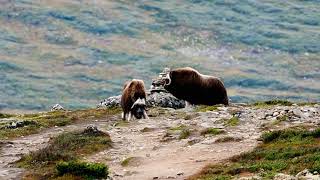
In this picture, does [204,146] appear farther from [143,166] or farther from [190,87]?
[190,87]

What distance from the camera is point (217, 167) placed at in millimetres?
25125

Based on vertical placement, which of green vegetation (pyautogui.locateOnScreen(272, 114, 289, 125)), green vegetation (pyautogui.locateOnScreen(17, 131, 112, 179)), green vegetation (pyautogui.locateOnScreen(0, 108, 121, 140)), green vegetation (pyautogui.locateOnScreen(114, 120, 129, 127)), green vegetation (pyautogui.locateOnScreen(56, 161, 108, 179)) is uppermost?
green vegetation (pyautogui.locateOnScreen(56, 161, 108, 179))

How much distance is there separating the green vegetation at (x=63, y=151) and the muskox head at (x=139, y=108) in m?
6.90

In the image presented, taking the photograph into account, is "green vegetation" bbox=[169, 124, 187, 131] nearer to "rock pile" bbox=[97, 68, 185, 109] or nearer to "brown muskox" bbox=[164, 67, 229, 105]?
"brown muskox" bbox=[164, 67, 229, 105]

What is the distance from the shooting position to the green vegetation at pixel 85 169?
2466 centimetres

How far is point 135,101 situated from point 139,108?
0.50 meters

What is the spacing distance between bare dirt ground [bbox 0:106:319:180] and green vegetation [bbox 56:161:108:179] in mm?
905

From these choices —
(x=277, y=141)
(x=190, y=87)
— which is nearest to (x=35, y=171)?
(x=277, y=141)

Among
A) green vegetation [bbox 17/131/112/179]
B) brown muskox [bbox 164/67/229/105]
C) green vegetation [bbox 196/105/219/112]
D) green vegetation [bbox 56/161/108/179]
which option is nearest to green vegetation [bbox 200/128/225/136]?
green vegetation [bbox 17/131/112/179]

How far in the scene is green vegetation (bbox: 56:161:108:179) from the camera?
24656mm

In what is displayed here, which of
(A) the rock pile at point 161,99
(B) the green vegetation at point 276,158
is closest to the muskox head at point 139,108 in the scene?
(A) the rock pile at point 161,99

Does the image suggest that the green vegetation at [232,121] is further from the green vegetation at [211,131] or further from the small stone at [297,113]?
the small stone at [297,113]

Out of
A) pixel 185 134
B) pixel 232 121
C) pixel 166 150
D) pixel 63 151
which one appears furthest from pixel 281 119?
pixel 63 151

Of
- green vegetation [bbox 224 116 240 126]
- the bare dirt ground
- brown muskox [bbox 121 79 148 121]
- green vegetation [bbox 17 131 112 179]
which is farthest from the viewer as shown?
brown muskox [bbox 121 79 148 121]
